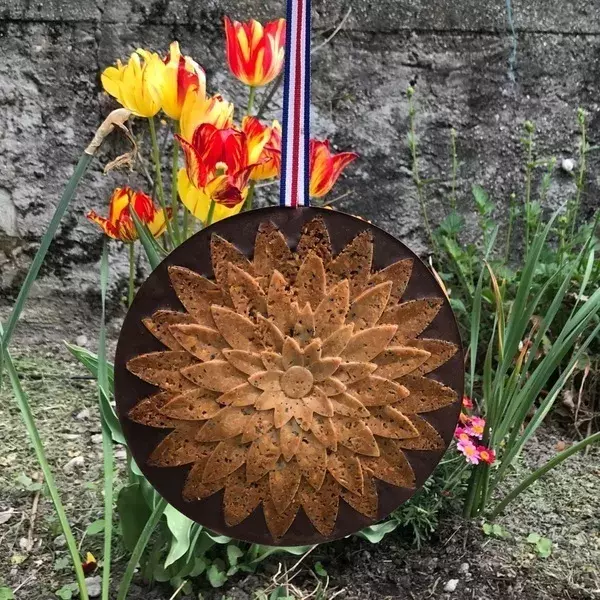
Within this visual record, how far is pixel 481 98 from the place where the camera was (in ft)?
4.90

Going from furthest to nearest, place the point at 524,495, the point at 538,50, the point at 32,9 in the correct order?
the point at 538,50, the point at 32,9, the point at 524,495

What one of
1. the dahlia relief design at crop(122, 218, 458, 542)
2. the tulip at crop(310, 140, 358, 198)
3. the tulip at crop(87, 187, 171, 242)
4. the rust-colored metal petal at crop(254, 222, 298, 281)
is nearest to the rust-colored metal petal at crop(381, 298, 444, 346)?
the dahlia relief design at crop(122, 218, 458, 542)

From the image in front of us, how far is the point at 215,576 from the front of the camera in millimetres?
902

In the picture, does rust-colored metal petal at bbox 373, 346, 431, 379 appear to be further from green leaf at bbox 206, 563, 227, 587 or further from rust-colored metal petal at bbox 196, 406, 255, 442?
green leaf at bbox 206, 563, 227, 587

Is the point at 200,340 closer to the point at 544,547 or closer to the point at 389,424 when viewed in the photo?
the point at 389,424

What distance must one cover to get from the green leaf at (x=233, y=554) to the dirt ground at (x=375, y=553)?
3 cm

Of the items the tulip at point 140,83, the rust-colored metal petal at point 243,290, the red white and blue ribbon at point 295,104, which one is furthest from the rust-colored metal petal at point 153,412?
the tulip at point 140,83

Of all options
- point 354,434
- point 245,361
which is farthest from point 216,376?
point 354,434

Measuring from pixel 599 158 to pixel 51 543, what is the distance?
1438 mm

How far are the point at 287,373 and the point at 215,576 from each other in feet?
1.49

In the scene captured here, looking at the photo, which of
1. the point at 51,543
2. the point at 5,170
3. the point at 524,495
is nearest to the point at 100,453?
the point at 51,543

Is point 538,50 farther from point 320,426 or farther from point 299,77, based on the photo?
point 320,426

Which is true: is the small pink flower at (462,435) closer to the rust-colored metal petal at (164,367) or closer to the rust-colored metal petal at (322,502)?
the rust-colored metal petal at (322,502)

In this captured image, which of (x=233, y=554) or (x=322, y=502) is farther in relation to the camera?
(x=233, y=554)
